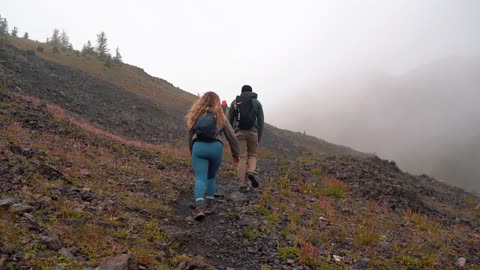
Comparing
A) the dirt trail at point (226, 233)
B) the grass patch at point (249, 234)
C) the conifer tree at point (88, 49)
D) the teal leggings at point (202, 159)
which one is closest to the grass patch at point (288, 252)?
the dirt trail at point (226, 233)

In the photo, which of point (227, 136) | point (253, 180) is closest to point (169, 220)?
point (227, 136)

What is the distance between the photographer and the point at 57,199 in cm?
666

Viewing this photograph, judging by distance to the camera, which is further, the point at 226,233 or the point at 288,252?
the point at 226,233

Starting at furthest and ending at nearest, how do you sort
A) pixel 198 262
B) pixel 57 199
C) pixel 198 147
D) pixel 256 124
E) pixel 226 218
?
pixel 256 124
pixel 226 218
pixel 198 147
pixel 57 199
pixel 198 262

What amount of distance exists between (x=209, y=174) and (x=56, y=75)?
28447mm

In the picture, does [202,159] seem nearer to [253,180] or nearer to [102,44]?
[253,180]

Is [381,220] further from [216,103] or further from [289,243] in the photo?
[216,103]

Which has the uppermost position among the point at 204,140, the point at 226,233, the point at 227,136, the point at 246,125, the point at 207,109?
the point at 207,109

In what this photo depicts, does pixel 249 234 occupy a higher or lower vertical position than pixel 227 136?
lower

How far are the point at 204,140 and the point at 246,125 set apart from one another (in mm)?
2797

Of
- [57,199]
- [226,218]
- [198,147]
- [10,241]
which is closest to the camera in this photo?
[10,241]

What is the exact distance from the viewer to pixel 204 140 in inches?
312

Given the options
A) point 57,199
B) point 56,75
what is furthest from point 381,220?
point 56,75

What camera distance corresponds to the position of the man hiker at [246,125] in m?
10.5
